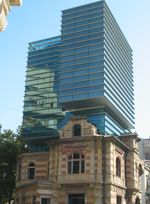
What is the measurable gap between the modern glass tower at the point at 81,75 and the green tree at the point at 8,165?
179 feet

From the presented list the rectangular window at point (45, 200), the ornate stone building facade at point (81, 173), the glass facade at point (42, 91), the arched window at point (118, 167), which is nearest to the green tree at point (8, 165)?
the ornate stone building facade at point (81, 173)

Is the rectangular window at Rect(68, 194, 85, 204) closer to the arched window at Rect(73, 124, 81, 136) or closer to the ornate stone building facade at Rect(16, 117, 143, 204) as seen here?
the ornate stone building facade at Rect(16, 117, 143, 204)

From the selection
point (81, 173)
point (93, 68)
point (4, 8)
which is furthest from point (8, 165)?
point (93, 68)

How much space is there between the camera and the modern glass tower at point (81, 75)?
107250mm

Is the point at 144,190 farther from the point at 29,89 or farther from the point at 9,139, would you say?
the point at 29,89

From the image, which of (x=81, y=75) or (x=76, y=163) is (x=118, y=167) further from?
(x=81, y=75)

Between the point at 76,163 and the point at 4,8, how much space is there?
30.2 m

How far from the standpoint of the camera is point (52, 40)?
12612cm

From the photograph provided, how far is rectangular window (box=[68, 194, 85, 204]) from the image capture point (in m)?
34.5

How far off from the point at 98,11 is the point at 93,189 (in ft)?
285

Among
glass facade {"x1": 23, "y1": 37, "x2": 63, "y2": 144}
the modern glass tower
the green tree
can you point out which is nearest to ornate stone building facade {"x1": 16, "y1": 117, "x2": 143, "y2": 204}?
the green tree

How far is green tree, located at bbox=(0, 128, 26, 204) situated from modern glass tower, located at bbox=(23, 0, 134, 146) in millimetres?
54583

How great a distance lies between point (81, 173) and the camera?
112 ft

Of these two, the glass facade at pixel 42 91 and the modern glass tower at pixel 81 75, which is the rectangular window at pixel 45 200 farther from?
the glass facade at pixel 42 91
